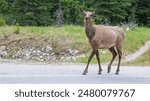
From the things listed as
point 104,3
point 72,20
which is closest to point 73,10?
point 72,20

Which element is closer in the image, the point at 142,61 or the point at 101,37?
the point at 101,37

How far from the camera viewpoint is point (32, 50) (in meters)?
22.7

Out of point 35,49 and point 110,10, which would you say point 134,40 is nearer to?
point 35,49

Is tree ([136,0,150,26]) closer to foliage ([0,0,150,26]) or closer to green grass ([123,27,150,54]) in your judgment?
foliage ([0,0,150,26])

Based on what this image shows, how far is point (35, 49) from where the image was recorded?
2281cm

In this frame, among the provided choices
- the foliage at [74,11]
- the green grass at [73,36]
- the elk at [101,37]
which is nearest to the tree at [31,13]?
the foliage at [74,11]

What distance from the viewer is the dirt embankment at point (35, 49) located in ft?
72.9

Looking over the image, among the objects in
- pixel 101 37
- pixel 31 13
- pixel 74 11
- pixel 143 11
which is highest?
pixel 101 37

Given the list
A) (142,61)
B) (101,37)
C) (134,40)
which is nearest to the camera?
(101,37)

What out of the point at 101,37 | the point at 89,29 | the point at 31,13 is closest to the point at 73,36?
the point at 101,37

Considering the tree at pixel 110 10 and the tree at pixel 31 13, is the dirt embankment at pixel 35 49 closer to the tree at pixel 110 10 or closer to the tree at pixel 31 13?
the tree at pixel 110 10

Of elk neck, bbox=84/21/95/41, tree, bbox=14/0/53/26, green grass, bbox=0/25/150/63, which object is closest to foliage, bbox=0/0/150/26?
tree, bbox=14/0/53/26

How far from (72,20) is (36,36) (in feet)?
84.7

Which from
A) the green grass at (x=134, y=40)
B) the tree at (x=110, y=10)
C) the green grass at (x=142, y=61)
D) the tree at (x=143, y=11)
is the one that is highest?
the green grass at (x=142, y=61)
